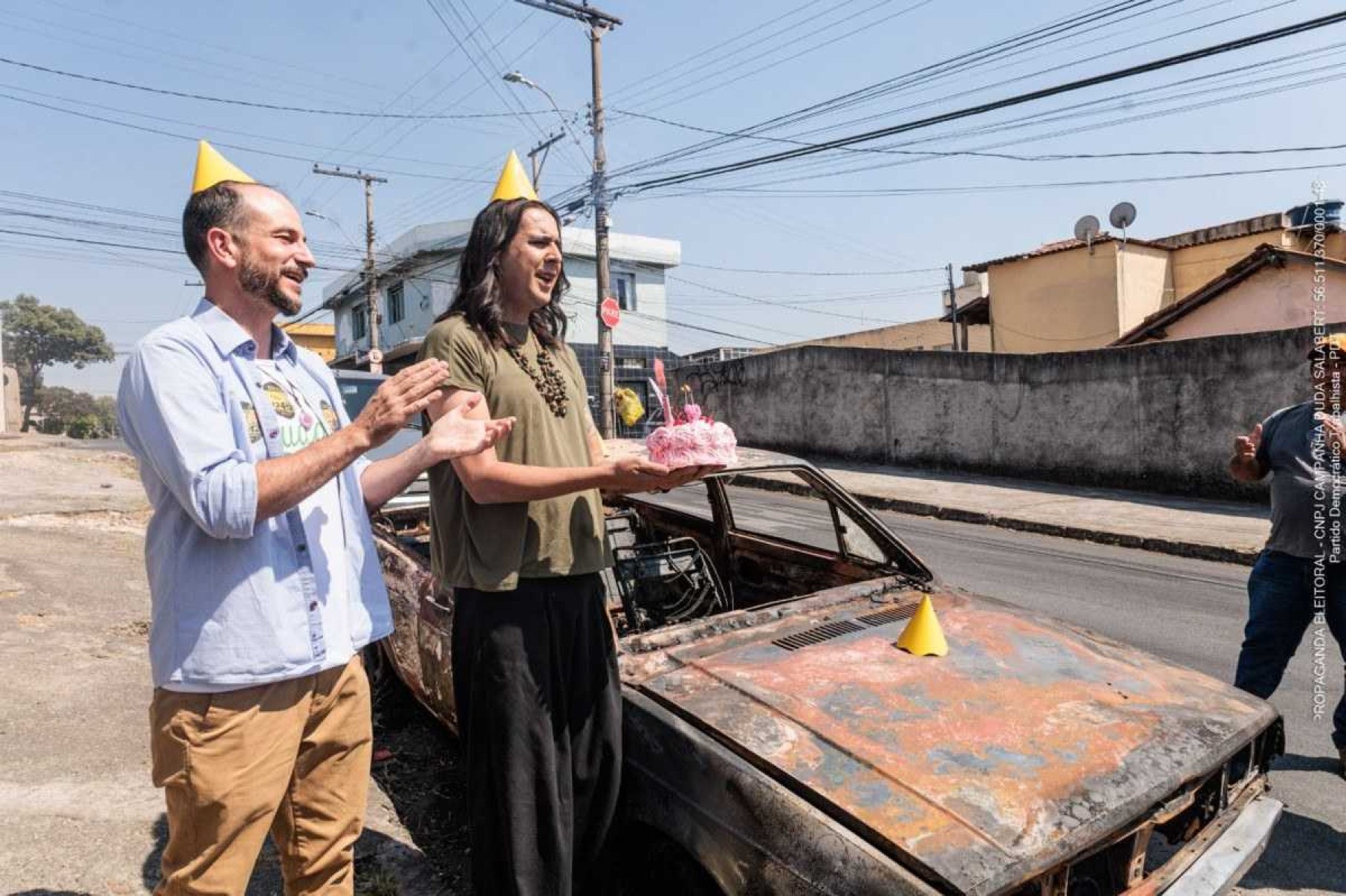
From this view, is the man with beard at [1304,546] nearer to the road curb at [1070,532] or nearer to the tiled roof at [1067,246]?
the road curb at [1070,532]

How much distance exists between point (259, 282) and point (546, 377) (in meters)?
0.71

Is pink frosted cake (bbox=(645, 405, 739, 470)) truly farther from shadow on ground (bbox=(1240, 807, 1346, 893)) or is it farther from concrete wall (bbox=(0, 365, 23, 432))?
concrete wall (bbox=(0, 365, 23, 432))

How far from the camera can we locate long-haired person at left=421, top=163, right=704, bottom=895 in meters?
1.94

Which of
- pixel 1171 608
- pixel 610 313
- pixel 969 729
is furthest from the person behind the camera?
pixel 610 313

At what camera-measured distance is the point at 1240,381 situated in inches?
416

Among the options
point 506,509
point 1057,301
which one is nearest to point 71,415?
point 1057,301

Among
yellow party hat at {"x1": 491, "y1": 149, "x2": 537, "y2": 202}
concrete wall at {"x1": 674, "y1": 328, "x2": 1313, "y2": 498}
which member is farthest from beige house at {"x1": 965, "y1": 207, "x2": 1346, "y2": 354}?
yellow party hat at {"x1": 491, "y1": 149, "x2": 537, "y2": 202}

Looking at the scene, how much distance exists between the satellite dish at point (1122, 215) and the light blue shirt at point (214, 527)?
1980 cm

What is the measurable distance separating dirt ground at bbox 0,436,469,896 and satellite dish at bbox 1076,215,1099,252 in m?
19.4

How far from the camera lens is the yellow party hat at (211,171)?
1782 mm

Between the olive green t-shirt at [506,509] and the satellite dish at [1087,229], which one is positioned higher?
the satellite dish at [1087,229]

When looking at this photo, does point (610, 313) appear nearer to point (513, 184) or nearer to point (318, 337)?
point (513, 184)

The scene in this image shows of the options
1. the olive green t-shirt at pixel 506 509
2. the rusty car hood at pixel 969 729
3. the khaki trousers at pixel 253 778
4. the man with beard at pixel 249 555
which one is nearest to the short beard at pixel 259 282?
the man with beard at pixel 249 555

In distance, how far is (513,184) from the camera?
223 centimetres
